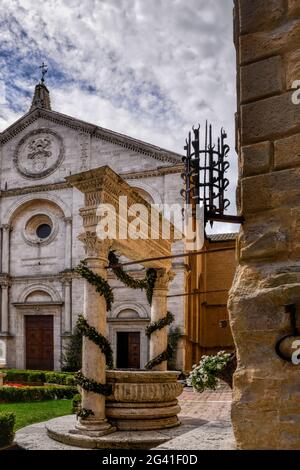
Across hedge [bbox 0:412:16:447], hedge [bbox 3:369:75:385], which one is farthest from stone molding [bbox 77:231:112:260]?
hedge [bbox 3:369:75:385]

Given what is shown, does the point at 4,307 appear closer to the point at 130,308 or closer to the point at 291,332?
the point at 130,308

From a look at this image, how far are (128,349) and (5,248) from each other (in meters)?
8.72

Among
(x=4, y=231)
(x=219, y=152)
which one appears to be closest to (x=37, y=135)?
(x=4, y=231)

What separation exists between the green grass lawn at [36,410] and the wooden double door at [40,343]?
33.1 feet

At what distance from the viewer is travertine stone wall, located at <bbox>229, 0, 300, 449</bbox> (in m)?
2.41

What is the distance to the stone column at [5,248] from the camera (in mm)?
26047

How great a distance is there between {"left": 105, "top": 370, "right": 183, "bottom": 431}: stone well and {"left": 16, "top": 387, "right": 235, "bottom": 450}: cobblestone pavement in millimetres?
290

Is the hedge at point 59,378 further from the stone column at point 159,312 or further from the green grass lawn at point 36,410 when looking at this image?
the stone column at point 159,312

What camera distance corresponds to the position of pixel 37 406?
13.9 metres

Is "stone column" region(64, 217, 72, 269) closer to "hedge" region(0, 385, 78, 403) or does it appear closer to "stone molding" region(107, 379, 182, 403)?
"hedge" region(0, 385, 78, 403)

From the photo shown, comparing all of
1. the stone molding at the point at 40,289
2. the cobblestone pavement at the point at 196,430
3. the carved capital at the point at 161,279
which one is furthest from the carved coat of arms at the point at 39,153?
the carved capital at the point at 161,279

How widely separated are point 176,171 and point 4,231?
32.9 feet

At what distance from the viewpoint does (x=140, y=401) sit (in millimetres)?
8773
